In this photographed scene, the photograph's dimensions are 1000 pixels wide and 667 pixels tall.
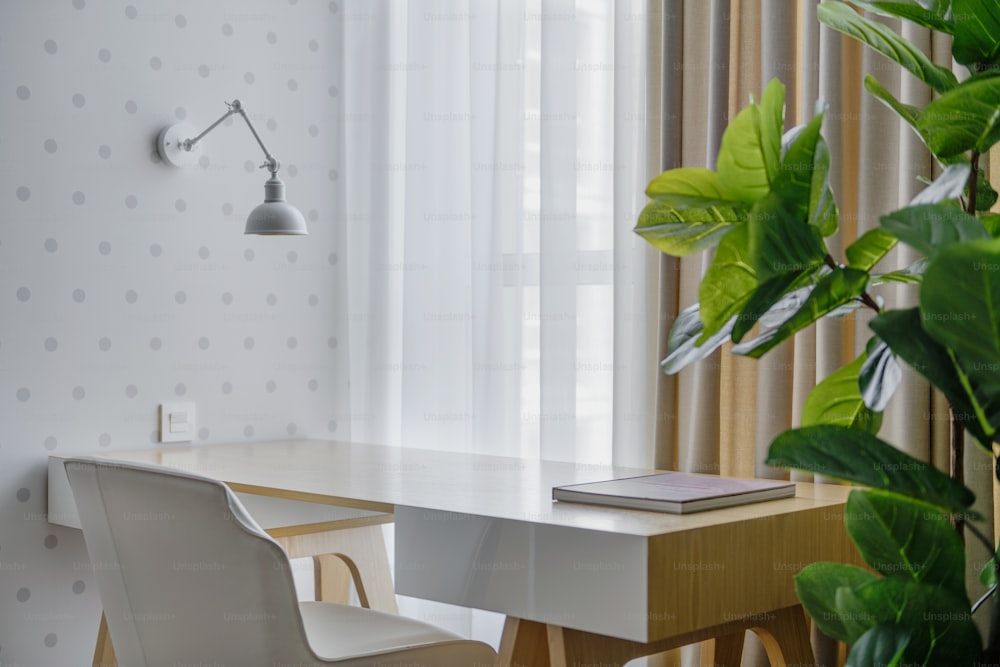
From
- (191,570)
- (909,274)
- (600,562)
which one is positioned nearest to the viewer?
(909,274)

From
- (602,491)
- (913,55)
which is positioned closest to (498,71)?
(602,491)

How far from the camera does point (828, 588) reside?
2.93ft

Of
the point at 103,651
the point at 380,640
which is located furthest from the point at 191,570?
the point at 103,651

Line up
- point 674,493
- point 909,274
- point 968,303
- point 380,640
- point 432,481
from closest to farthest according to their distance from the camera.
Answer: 1. point 968,303
2. point 909,274
3. point 674,493
4. point 380,640
5. point 432,481

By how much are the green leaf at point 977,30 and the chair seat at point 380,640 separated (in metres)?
1.08

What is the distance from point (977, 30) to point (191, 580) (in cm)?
114

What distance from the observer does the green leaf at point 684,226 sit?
103cm

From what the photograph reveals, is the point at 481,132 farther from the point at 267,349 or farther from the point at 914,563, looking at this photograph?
the point at 914,563

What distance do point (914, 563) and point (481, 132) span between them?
1972 mm

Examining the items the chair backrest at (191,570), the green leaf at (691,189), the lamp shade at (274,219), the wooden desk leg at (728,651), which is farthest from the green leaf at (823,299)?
the lamp shade at (274,219)

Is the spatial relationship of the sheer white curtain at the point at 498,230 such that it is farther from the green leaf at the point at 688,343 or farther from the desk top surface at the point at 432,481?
the green leaf at the point at 688,343

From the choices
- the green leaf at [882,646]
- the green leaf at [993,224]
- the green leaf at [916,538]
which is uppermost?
the green leaf at [993,224]

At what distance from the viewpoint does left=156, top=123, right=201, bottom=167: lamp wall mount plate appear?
248 centimetres

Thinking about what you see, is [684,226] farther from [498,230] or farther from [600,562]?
[498,230]
